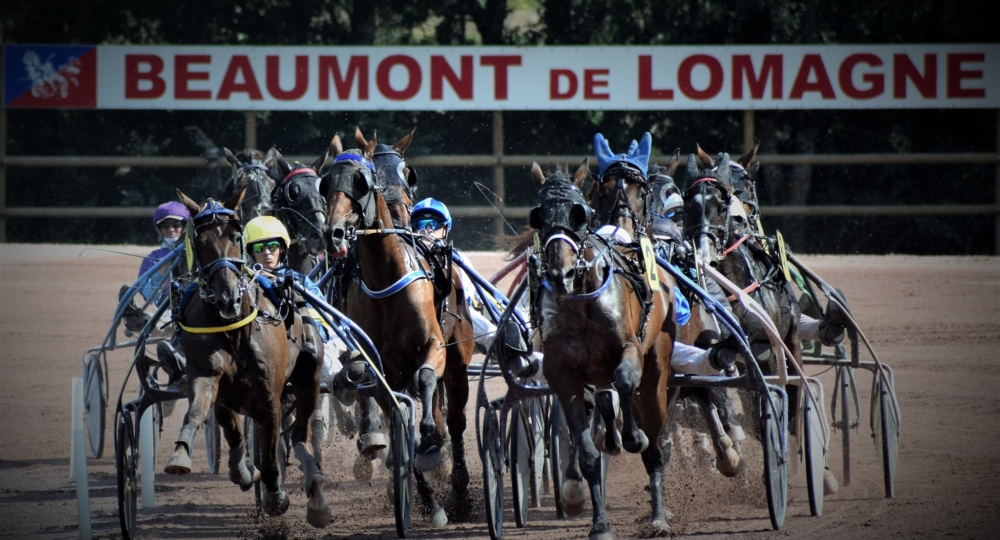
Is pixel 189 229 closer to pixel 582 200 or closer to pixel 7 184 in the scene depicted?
pixel 582 200

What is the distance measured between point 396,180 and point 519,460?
1657mm

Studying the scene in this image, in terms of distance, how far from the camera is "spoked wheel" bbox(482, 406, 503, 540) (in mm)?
6164

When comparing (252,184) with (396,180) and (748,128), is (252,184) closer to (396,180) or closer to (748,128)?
(396,180)

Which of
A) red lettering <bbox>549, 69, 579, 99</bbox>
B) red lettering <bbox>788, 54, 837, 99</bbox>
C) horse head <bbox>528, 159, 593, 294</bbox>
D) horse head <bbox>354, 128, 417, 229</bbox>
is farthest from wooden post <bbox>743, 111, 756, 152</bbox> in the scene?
horse head <bbox>528, 159, 593, 294</bbox>

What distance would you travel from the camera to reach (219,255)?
19.2 ft

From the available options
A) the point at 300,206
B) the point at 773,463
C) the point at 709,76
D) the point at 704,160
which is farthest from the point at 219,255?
the point at 709,76

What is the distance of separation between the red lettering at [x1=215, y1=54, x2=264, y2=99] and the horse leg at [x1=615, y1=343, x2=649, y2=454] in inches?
429

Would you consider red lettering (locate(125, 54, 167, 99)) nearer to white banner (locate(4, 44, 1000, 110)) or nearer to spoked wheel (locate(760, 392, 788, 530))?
white banner (locate(4, 44, 1000, 110))

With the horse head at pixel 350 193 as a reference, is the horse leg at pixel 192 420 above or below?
below

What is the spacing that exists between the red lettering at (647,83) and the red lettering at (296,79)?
3857 mm

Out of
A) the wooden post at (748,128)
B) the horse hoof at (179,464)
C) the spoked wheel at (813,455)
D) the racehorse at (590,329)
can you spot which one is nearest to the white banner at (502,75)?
the wooden post at (748,128)

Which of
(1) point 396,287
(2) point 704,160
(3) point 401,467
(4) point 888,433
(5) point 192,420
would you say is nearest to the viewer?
(5) point 192,420

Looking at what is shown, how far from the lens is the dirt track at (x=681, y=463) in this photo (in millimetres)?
6762

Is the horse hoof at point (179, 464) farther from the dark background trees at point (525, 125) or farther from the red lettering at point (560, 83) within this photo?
the dark background trees at point (525, 125)
